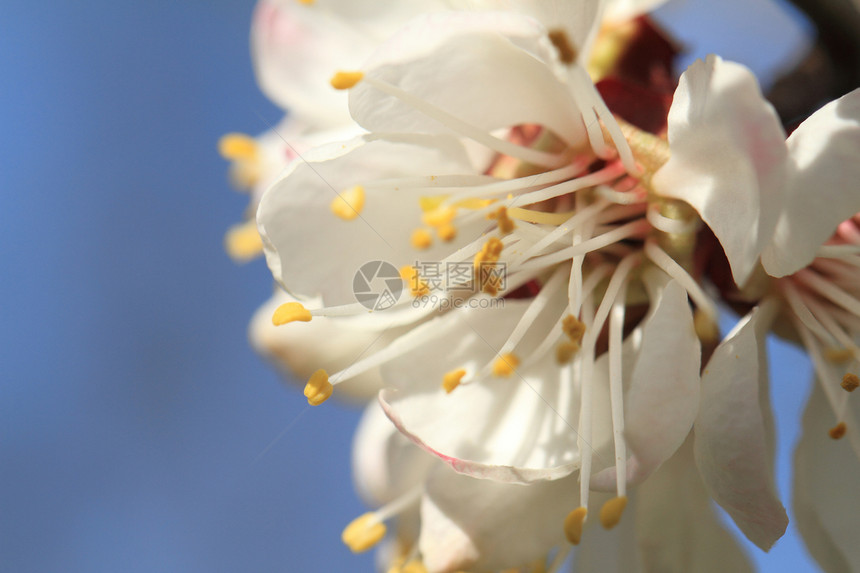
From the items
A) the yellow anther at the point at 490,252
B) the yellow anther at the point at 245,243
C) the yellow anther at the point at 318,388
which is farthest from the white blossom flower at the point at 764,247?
the yellow anther at the point at 245,243

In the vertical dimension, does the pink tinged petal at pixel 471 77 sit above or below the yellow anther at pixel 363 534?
above

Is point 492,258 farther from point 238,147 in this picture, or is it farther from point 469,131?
point 238,147

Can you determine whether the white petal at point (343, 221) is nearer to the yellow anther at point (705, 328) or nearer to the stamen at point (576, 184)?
the stamen at point (576, 184)

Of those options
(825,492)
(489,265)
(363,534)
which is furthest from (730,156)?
(363,534)

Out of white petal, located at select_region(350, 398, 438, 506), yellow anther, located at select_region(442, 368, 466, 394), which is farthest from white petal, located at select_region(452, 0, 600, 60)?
white petal, located at select_region(350, 398, 438, 506)

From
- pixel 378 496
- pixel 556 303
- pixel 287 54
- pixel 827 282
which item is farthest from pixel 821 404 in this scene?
pixel 287 54

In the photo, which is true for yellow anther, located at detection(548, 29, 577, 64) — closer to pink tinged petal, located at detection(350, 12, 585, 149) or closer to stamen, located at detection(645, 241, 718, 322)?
pink tinged petal, located at detection(350, 12, 585, 149)

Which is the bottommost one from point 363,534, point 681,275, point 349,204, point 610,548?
point 610,548
